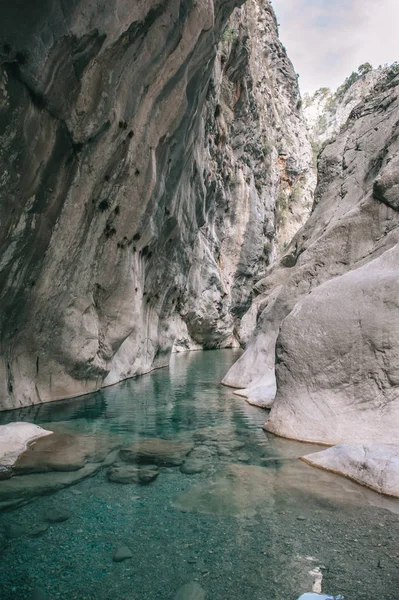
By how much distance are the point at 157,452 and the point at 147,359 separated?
14136 millimetres

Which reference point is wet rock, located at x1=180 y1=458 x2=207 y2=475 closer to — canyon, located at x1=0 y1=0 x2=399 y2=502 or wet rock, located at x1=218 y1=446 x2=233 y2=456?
wet rock, located at x1=218 y1=446 x2=233 y2=456

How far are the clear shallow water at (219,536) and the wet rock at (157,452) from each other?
431 mm

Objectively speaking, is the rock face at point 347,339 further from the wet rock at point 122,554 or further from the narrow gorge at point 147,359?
the wet rock at point 122,554

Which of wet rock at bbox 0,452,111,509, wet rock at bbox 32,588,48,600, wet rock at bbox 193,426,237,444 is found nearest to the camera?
wet rock at bbox 32,588,48,600

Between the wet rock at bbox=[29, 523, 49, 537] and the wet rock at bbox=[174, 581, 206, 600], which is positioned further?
the wet rock at bbox=[29, 523, 49, 537]

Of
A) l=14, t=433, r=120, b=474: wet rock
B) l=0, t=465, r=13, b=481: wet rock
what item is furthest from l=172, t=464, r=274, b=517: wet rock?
l=0, t=465, r=13, b=481: wet rock

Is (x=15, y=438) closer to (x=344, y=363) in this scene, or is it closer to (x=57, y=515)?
(x=57, y=515)

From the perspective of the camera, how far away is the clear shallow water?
3.37m

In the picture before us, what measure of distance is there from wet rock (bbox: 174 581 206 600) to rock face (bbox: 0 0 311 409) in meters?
7.50

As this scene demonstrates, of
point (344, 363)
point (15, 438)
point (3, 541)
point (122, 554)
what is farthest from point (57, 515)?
point (344, 363)

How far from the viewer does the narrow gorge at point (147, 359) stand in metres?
3.88

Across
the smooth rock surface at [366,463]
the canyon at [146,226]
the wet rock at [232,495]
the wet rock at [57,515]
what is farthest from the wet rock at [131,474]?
the canyon at [146,226]

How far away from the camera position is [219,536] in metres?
4.14

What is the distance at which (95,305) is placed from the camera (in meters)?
14.2
